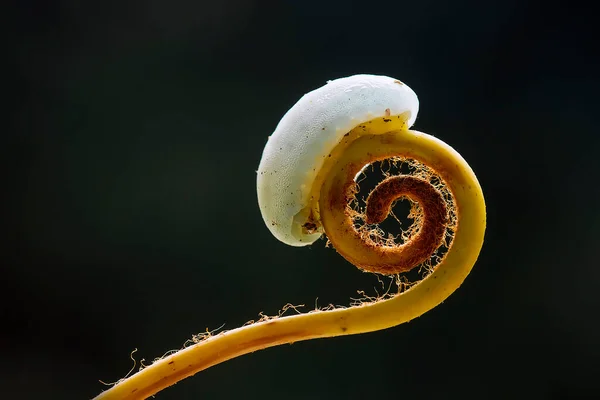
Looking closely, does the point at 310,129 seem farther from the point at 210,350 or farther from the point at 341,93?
the point at 210,350

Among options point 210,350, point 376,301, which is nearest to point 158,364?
point 210,350

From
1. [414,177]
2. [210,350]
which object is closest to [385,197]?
[414,177]

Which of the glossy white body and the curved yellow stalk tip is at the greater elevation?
the glossy white body

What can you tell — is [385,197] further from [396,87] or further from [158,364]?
[158,364]

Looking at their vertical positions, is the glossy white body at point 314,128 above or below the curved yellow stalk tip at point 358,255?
above

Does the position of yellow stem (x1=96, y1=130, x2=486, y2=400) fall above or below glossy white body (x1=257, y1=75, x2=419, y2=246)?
below

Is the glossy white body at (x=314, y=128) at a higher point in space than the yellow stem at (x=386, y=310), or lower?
higher
